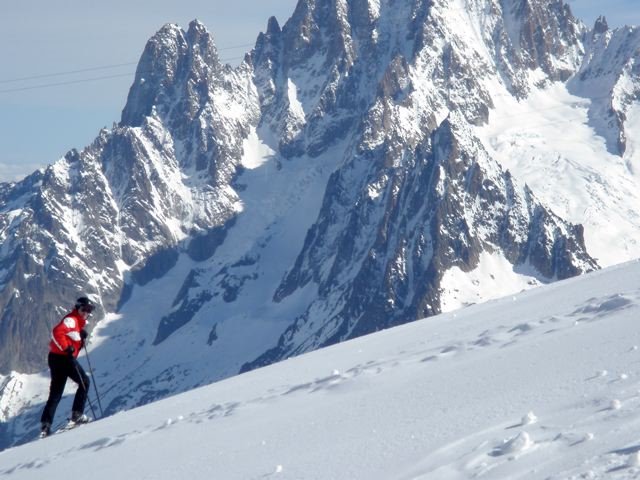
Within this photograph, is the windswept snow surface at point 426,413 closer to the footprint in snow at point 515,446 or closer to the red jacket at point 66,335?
the footprint in snow at point 515,446

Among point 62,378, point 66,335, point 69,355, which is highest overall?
point 66,335

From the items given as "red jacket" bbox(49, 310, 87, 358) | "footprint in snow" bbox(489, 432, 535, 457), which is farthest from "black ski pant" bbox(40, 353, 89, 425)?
"footprint in snow" bbox(489, 432, 535, 457)

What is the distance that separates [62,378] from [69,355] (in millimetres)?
702

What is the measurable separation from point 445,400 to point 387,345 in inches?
260

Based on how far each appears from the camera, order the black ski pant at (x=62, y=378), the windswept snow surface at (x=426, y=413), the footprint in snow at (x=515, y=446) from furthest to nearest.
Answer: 1. the black ski pant at (x=62, y=378)
2. the windswept snow surface at (x=426, y=413)
3. the footprint in snow at (x=515, y=446)

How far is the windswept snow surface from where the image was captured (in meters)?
11.0

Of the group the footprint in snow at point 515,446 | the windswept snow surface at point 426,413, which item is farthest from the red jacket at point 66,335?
the footprint in snow at point 515,446

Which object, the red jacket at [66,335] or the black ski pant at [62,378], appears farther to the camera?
the black ski pant at [62,378]

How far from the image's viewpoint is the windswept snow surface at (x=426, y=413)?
10992mm

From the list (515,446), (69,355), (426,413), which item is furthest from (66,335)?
(515,446)

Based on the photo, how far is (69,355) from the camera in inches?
845

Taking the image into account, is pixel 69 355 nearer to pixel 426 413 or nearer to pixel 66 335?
pixel 66 335

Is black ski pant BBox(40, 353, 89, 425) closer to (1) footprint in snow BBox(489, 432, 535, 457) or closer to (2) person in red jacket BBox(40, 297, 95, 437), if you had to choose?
(2) person in red jacket BBox(40, 297, 95, 437)

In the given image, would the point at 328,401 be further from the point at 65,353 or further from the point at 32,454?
the point at 65,353
